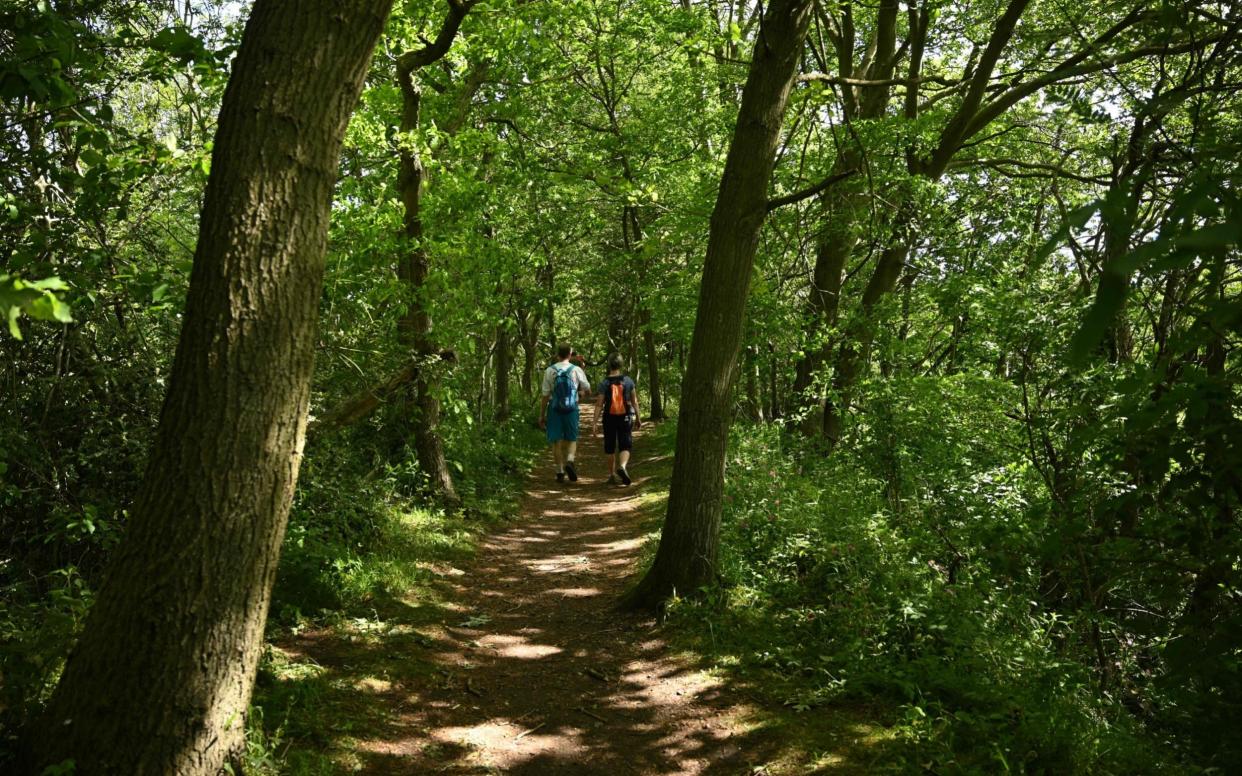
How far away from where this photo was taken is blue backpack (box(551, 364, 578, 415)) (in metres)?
12.8

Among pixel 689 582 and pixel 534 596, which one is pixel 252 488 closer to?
pixel 689 582

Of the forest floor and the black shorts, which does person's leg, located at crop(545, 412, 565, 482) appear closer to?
the black shorts

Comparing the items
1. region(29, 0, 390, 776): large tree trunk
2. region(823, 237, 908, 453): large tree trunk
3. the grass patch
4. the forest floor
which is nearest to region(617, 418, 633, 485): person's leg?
the grass patch

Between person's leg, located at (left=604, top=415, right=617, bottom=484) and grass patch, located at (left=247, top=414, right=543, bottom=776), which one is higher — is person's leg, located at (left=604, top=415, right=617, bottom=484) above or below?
above

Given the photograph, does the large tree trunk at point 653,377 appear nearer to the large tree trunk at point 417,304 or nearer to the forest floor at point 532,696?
the large tree trunk at point 417,304

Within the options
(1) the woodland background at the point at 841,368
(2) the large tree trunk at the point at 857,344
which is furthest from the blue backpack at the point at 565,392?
(2) the large tree trunk at the point at 857,344

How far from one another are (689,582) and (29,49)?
5476 mm

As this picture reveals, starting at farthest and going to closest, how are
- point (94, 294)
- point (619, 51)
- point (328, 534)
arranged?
point (619, 51), point (328, 534), point (94, 294)

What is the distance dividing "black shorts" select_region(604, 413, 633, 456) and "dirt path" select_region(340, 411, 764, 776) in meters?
4.69

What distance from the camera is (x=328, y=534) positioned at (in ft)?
23.9

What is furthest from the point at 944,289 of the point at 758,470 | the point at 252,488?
the point at 252,488

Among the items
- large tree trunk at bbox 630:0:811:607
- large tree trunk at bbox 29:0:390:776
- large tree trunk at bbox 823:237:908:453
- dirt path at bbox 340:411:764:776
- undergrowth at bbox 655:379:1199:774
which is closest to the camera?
large tree trunk at bbox 29:0:390:776

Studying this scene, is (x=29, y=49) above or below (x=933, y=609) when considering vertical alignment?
above

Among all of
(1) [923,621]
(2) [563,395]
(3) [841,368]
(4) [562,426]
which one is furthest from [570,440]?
(1) [923,621]
